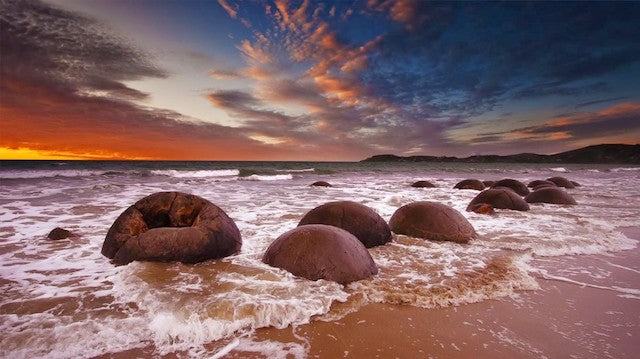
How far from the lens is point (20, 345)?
2.53m

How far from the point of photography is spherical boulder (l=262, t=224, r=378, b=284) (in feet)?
12.1

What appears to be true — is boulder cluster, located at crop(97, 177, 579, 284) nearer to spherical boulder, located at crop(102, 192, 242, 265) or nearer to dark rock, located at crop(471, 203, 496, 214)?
spherical boulder, located at crop(102, 192, 242, 265)

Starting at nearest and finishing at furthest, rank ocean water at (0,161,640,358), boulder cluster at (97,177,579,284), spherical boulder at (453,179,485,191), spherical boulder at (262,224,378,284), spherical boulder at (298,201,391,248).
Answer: ocean water at (0,161,640,358), spherical boulder at (262,224,378,284), boulder cluster at (97,177,579,284), spherical boulder at (298,201,391,248), spherical boulder at (453,179,485,191)

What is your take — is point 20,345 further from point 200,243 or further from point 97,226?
point 97,226

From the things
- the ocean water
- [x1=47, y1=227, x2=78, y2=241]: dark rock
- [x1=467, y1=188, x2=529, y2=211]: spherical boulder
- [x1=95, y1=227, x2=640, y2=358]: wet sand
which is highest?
[x1=467, y1=188, x2=529, y2=211]: spherical boulder

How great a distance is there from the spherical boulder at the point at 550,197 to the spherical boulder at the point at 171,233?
9.70 metres

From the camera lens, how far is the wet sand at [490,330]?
2527 millimetres

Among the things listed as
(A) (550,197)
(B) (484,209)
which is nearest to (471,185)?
(A) (550,197)

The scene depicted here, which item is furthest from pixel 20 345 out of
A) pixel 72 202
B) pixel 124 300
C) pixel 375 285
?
pixel 72 202

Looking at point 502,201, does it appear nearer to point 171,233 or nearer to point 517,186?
point 517,186

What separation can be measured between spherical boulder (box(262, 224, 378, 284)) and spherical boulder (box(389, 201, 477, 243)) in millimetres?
2009

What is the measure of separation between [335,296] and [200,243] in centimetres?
201

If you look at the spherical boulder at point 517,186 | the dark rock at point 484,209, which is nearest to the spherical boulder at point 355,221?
the dark rock at point 484,209

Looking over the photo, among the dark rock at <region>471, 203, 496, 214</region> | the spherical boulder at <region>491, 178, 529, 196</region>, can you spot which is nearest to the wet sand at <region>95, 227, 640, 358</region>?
the dark rock at <region>471, 203, 496, 214</region>
